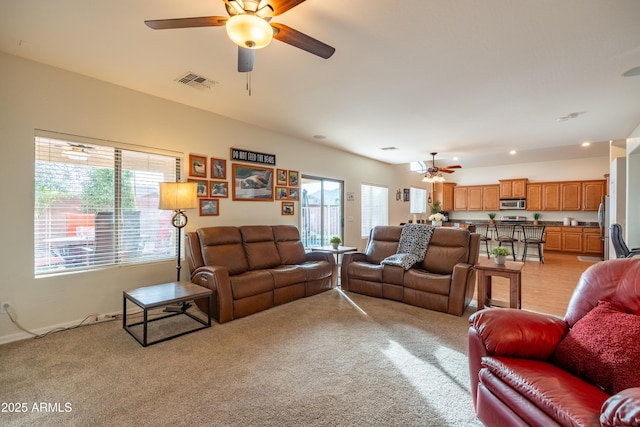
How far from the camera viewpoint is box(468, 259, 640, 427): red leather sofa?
3.94 feet

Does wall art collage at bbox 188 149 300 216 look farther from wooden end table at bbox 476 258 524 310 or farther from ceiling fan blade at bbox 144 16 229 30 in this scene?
wooden end table at bbox 476 258 524 310

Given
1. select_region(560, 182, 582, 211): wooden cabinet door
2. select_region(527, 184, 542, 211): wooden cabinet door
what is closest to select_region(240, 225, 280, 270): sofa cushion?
select_region(527, 184, 542, 211): wooden cabinet door

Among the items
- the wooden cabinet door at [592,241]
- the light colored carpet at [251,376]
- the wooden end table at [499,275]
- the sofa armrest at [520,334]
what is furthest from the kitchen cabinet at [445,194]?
the sofa armrest at [520,334]

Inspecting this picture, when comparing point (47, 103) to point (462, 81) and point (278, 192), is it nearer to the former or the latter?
point (278, 192)

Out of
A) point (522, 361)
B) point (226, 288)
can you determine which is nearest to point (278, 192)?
point (226, 288)

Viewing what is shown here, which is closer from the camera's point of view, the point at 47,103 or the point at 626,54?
the point at 626,54

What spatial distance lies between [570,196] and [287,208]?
26.8 ft

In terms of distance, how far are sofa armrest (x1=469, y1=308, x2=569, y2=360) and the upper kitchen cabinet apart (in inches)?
339

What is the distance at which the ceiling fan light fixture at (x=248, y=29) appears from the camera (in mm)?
1577

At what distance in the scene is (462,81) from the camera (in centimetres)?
307

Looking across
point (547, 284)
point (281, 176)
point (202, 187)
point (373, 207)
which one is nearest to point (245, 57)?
point (202, 187)

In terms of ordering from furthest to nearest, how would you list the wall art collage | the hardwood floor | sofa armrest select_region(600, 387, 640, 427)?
the wall art collage, the hardwood floor, sofa armrest select_region(600, 387, 640, 427)

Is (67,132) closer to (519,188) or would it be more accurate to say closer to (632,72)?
(632,72)

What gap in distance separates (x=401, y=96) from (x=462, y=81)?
2.16 ft
